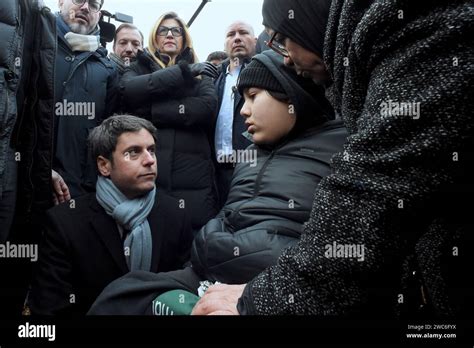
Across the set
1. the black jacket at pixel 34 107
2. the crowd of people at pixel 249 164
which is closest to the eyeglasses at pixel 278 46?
the crowd of people at pixel 249 164

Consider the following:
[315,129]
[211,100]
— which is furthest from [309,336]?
[211,100]

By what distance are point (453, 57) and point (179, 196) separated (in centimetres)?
175

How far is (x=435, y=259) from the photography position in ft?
2.43

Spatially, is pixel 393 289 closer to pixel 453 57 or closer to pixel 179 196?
pixel 453 57

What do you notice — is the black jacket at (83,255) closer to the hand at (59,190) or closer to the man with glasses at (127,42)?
the hand at (59,190)

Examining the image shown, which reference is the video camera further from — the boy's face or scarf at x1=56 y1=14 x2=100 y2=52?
the boy's face

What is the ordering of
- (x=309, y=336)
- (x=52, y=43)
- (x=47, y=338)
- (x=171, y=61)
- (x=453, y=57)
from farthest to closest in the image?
(x=171, y=61) < (x=52, y=43) < (x=47, y=338) < (x=309, y=336) < (x=453, y=57)

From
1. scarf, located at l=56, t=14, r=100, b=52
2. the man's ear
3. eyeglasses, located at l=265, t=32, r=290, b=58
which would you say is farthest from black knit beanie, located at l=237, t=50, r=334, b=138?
scarf, located at l=56, t=14, r=100, b=52

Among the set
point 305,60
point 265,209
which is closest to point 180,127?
point 265,209

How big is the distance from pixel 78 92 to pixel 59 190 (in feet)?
1.49

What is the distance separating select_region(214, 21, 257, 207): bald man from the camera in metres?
2.38

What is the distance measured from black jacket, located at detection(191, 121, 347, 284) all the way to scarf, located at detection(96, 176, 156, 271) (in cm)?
48

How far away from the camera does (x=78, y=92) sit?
7.38 feet

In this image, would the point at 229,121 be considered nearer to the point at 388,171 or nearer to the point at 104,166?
the point at 104,166
